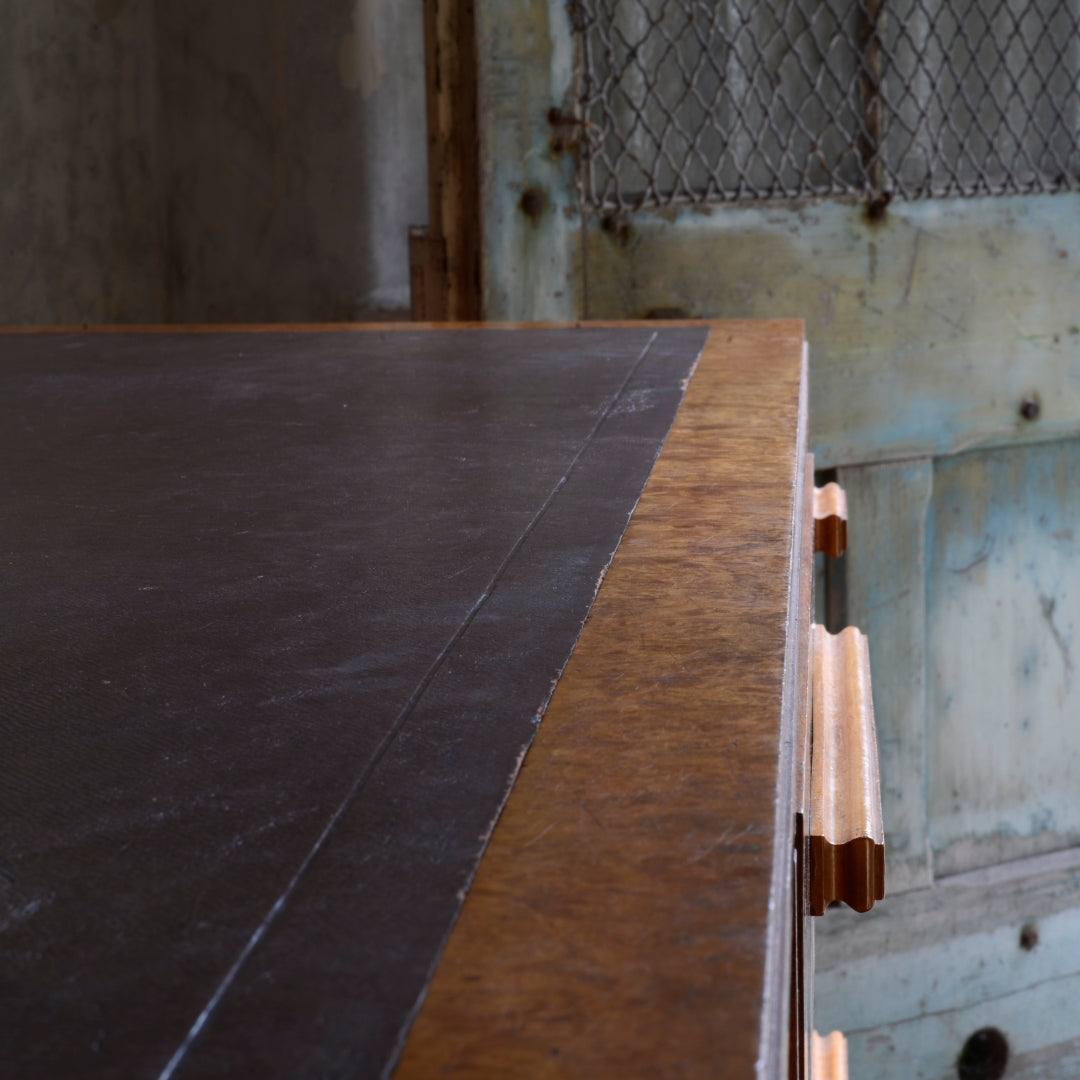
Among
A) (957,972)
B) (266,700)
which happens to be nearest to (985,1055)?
(957,972)

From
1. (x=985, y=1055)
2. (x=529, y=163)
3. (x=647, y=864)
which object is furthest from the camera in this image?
(x=985, y=1055)

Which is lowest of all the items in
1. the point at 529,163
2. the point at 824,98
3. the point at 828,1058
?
the point at 828,1058

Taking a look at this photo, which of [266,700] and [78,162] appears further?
[78,162]

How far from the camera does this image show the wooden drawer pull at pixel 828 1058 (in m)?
0.81

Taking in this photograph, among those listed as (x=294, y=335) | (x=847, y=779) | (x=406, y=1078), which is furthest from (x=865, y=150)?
(x=406, y=1078)

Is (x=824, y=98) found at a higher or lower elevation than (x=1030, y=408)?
higher

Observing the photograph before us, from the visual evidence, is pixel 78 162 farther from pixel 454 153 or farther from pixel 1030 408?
pixel 1030 408

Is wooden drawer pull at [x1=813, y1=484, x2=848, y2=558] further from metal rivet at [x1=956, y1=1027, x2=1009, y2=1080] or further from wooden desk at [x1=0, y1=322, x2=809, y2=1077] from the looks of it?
metal rivet at [x1=956, y1=1027, x2=1009, y2=1080]

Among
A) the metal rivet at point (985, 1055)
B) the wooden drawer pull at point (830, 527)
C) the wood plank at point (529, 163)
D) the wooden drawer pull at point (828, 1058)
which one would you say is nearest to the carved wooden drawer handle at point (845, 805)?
the wooden drawer pull at point (828, 1058)

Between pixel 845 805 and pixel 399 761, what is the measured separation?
0.29 m

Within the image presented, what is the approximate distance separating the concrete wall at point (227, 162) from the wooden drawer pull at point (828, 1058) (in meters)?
2.78

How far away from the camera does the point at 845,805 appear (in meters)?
0.64

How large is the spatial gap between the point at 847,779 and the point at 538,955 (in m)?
0.37

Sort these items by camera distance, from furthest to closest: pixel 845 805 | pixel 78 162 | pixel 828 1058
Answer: pixel 78 162
pixel 828 1058
pixel 845 805
